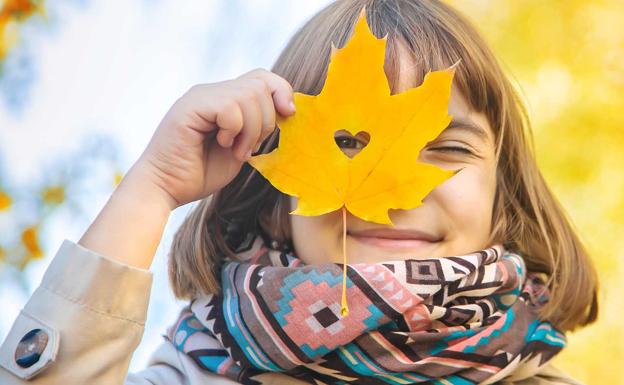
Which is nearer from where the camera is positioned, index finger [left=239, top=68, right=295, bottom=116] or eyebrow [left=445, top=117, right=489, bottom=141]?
index finger [left=239, top=68, right=295, bottom=116]

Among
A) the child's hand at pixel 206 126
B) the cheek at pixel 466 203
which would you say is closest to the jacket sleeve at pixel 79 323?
the child's hand at pixel 206 126

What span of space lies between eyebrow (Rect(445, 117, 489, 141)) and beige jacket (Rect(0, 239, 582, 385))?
49 centimetres

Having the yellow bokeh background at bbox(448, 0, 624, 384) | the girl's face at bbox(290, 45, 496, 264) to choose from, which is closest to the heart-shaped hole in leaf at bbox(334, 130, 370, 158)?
the girl's face at bbox(290, 45, 496, 264)

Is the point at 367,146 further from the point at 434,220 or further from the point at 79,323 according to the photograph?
the point at 79,323

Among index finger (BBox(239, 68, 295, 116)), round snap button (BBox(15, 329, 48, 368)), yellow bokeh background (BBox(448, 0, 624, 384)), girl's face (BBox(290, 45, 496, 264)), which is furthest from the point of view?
yellow bokeh background (BBox(448, 0, 624, 384))

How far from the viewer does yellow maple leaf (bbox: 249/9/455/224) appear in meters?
0.95

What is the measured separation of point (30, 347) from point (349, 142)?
1.61 feet

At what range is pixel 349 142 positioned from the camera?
1062 mm

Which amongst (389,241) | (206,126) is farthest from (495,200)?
(206,126)

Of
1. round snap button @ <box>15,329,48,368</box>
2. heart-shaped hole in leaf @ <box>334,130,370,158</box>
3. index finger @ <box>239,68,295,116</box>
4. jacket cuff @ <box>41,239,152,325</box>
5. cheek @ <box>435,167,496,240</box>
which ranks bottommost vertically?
round snap button @ <box>15,329,48,368</box>

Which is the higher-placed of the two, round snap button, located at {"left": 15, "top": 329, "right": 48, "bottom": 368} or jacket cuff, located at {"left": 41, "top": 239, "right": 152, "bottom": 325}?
jacket cuff, located at {"left": 41, "top": 239, "right": 152, "bottom": 325}

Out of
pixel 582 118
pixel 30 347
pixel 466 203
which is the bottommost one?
pixel 30 347

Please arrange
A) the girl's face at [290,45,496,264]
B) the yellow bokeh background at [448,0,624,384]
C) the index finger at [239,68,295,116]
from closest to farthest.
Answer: the index finger at [239,68,295,116] < the girl's face at [290,45,496,264] < the yellow bokeh background at [448,0,624,384]

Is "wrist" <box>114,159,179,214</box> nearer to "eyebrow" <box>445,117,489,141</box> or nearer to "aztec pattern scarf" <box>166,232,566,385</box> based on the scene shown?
"aztec pattern scarf" <box>166,232,566,385</box>
